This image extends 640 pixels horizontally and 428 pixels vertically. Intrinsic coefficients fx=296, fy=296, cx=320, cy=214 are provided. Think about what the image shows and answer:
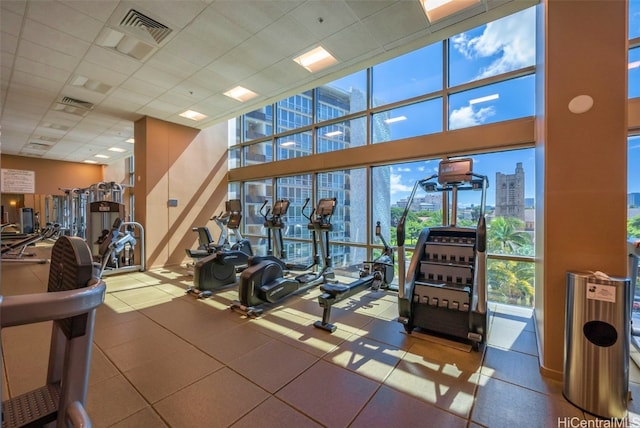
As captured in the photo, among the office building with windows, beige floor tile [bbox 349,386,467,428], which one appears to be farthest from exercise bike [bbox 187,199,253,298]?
beige floor tile [bbox 349,386,467,428]

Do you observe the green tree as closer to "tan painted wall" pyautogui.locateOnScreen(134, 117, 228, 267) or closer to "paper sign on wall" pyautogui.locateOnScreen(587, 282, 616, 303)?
"paper sign on wall" pyautogui.locateOnScreen(587, 282, 616, 303)

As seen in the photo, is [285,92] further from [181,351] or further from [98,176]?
[98,176]

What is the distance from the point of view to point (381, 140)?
5520 millimetres

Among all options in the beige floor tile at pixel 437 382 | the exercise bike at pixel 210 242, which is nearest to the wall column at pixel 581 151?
the beige floor tile at pixel 437 382

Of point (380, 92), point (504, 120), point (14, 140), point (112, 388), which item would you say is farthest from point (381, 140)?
point (14, 140)

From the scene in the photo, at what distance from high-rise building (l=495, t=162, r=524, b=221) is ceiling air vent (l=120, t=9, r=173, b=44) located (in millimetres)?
5050

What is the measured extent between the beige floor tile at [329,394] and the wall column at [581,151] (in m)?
1.65

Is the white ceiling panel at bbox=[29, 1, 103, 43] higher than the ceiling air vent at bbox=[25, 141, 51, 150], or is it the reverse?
the white ceiling panel at bbox=[29, 1, 103, 43]

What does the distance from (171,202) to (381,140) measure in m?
5.17

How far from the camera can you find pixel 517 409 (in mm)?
2186

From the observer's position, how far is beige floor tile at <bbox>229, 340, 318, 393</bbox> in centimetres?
252

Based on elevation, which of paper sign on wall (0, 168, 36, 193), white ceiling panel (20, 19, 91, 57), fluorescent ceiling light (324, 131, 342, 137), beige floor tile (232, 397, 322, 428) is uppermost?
white ceiling panel (20, 19, 91, 57)

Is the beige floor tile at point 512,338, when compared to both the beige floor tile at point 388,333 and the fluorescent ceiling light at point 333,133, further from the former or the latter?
the fluorescent ceiling light at point 333,133

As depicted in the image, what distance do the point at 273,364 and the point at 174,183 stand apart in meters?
5.95
